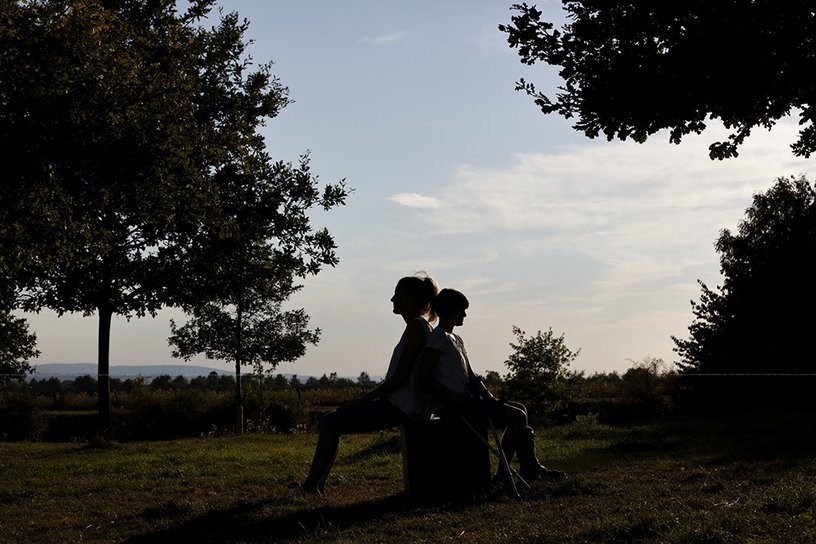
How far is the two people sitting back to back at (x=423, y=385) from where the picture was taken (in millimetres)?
9258

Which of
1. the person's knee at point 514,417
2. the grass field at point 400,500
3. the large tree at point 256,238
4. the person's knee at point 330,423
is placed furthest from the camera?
the large tree at point 256,238

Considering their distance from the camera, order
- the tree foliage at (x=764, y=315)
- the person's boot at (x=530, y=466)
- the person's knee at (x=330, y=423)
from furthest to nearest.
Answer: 1. the tree foliage at (x=764, y=315)
2. the person's boot at (x=530, y=466)
3. the person's knee at (x=330, y=423)

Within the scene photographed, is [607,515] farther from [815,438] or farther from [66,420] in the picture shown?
[66,420]

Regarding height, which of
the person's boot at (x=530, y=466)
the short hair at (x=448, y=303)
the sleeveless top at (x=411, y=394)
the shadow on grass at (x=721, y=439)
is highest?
the short hair at (x=448, y=303)

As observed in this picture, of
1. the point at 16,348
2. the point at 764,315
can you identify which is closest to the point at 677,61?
the point at 764,315

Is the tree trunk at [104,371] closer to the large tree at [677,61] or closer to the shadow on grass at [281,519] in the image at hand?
the shadow on grass at [281,519]

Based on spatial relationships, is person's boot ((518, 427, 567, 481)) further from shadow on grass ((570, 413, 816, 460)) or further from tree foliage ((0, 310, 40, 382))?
tree foliage ((0, 310, 40, 382))

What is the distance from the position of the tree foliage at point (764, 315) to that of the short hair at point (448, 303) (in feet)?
91.2

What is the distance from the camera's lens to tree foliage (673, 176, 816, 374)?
34.9 meters

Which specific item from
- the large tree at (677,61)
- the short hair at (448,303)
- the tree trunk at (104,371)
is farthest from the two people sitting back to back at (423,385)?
the tree trunk at (104,371)

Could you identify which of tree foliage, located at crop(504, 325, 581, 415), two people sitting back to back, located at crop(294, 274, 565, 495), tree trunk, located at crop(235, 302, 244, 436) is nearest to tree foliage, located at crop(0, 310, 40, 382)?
tree trunk, located at crop(235, 302, 244, 436)

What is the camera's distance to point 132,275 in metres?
23.1

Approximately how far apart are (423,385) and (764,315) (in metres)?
29.8

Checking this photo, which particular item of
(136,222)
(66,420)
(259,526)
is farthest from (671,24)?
(66,420)
